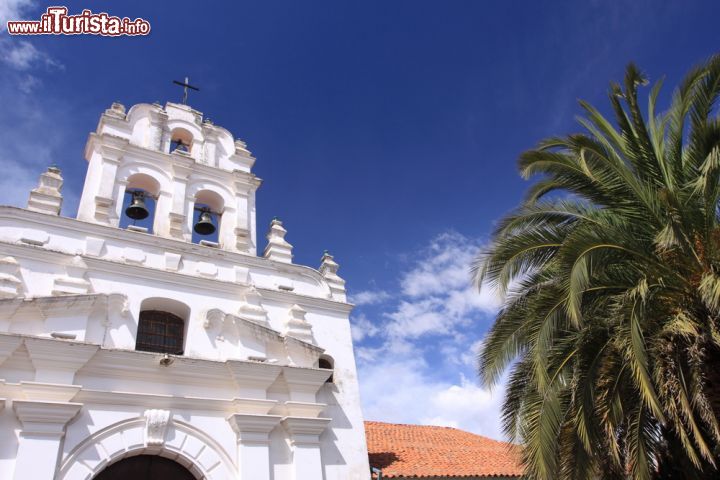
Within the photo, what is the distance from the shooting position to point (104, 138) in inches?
439

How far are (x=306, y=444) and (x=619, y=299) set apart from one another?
18.7 ft

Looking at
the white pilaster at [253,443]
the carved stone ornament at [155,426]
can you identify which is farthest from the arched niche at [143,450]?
the white pilaster at [253,443]

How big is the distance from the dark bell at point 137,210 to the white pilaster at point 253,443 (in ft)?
14.9

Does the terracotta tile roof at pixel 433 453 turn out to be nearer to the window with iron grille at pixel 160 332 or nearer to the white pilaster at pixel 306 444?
the white pilaster at pixel 306 444

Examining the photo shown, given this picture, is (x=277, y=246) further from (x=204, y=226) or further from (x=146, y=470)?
(x=146, y=470)

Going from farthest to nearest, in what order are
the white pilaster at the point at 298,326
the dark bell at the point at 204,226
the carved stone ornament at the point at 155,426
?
the dark bell at the point at 204,226 → the white pilaster at the point at 298,326 → the carved stone ornament at the point at 155,426

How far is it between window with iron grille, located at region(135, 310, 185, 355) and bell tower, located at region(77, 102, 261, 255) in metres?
1.71

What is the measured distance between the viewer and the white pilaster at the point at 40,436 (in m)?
7.33

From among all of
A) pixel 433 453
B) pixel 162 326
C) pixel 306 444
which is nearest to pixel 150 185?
pixel 162 326

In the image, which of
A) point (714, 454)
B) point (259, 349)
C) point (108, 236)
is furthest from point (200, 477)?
point (714, 454)

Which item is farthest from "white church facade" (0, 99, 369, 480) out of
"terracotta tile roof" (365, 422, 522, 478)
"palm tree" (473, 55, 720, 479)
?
"palm tree" (473, 55, 720, 479)

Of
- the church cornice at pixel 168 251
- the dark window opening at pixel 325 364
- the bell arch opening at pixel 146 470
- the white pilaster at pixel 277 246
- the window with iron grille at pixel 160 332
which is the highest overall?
the white pilaster at pixel 277 246

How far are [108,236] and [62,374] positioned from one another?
9.36ft

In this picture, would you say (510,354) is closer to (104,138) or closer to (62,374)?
(62,374)
